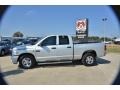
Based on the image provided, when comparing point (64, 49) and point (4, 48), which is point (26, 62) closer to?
point (64, 49)

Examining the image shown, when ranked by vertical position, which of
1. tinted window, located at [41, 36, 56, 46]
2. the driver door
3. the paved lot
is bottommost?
the paved lot

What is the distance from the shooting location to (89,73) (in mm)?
9500

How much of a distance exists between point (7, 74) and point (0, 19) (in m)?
2.43

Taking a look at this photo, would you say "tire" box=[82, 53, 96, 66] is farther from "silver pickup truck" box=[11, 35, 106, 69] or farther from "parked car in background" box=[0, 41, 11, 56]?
"parked car in background" box=[0, 41, 11, 56]

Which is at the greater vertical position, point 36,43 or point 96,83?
point 36,43

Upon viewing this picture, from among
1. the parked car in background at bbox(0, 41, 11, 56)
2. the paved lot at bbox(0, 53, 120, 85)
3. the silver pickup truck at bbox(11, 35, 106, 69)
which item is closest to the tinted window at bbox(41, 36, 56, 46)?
the silver pickup truck at bbox(11, 35, 106, 69)

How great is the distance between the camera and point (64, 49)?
11.2 meters

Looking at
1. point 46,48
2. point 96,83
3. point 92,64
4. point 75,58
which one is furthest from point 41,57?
point 96,83

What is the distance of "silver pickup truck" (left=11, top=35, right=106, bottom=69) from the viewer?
11023 mm

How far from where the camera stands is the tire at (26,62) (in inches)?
429

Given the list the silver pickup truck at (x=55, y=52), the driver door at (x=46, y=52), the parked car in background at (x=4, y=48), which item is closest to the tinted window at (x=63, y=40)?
the silver pickup truck at (x=55, y=52)

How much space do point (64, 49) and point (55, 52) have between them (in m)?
0.41

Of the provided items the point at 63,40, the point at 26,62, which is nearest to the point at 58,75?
the point at 26,62
